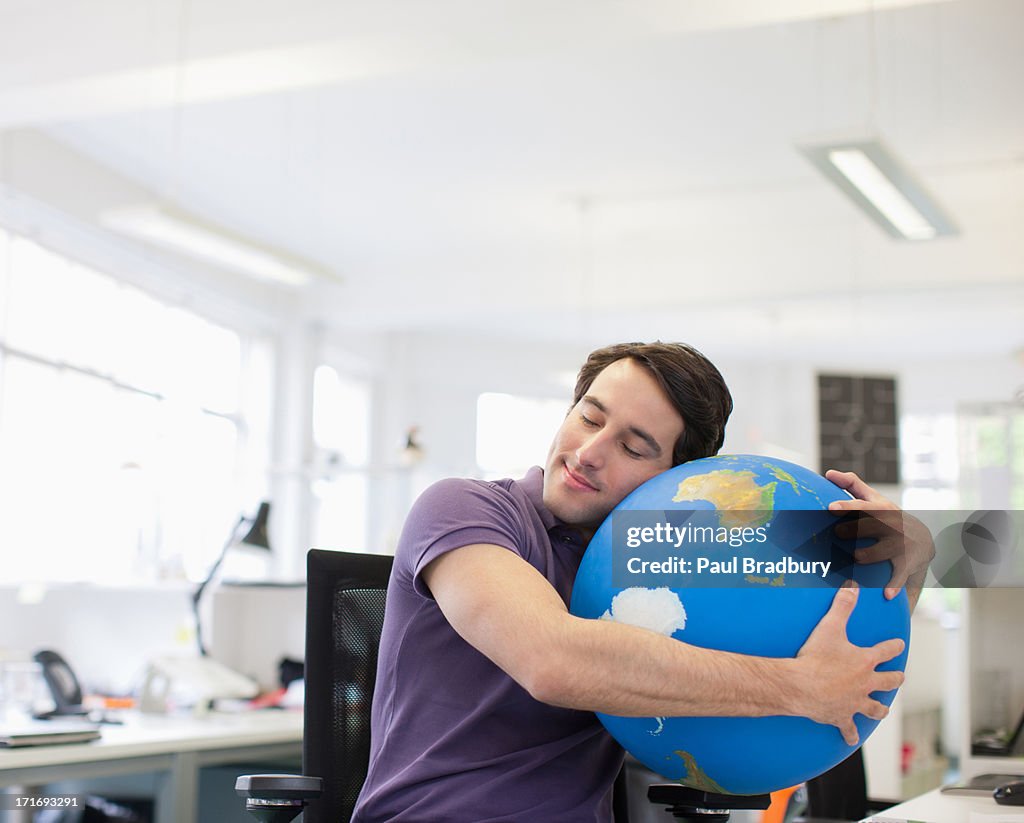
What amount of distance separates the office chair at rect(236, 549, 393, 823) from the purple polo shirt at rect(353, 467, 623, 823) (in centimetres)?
27

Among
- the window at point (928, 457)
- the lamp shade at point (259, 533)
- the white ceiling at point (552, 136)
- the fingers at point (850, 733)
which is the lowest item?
the fingers at point (850, 733)

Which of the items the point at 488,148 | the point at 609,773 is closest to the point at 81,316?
the point at 488,148

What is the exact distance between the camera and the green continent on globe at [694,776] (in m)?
1.42

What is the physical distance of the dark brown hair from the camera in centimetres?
164

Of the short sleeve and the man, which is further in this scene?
the short sleeve

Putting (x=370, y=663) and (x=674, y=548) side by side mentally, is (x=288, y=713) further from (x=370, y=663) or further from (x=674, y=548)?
(x=674, y=548)

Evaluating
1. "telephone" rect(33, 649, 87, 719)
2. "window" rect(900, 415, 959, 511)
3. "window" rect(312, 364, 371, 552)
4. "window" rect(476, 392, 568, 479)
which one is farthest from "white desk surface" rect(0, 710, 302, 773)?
"window" rect(900, 415, 959, 511)

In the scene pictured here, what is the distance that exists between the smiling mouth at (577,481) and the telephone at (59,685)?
2447 mm

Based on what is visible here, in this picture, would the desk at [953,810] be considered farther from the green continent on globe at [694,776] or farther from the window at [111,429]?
the window at [111,429]

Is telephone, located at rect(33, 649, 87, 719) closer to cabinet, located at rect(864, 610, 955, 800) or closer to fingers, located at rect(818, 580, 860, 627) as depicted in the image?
fingers, located at rect(818, 580, 860, 627)

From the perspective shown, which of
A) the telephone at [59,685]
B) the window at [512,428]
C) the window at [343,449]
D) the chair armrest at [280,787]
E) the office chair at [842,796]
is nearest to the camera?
the chair armrest at [280,787]

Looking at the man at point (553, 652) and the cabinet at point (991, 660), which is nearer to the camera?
the man at point (553, 652)

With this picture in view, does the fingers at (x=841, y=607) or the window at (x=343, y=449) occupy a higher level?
the window at (x=343, y=449)

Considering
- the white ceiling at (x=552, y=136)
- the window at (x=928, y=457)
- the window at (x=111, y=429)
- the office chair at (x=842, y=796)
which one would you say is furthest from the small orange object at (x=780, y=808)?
the window at (x=928, y=457)
